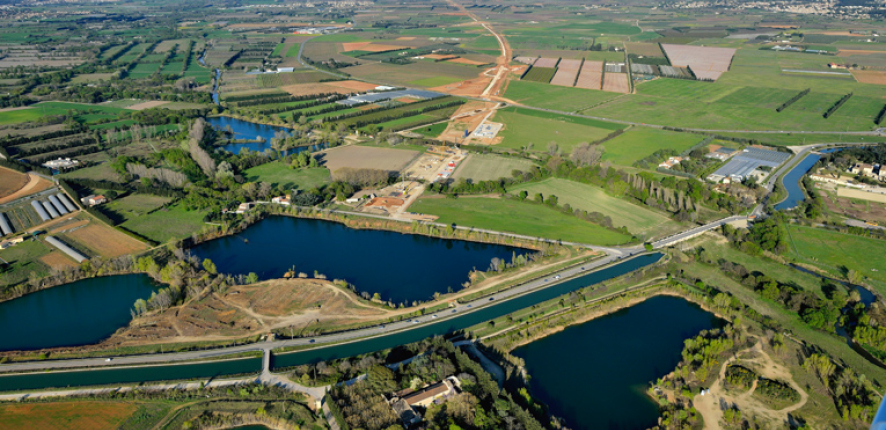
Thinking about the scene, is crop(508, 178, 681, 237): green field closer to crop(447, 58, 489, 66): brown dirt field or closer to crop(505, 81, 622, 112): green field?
crop(505, 81, 622, 112): green field

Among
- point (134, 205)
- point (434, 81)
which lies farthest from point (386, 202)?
point (434, 81)

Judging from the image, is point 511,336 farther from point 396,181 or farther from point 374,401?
point 396,181

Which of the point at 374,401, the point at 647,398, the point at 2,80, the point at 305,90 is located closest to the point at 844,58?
the point at 305,90

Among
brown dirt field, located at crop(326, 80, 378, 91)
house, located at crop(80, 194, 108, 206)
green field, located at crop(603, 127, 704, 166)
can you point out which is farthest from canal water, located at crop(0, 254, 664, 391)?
brown dirt field, located at crop(326, 80, 378, 91)

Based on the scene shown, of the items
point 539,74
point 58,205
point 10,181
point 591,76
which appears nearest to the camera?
point 58,205

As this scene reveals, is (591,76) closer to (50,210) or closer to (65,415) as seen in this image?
(50,210)

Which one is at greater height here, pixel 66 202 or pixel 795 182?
A: pixel 66 202

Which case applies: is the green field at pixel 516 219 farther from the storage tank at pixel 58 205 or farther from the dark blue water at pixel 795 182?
the storage tank at pixel 58 205
